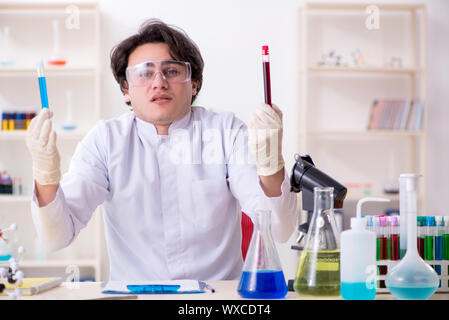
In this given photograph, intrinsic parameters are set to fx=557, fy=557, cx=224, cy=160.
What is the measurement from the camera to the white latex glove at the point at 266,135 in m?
1.05

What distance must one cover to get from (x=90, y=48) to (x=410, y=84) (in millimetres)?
1807

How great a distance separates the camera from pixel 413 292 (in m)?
0.90

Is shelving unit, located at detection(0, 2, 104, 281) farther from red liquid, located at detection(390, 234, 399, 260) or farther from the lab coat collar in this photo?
red liquid, located at detection(390, 234, 399, 260)

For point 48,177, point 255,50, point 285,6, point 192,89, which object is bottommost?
point 48,177

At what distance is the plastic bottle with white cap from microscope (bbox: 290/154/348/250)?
0.35 feet

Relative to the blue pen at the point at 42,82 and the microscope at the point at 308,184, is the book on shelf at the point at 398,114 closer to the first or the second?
the microscope at the point at 308,184

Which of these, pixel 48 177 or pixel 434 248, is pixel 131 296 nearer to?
pixel 48 177

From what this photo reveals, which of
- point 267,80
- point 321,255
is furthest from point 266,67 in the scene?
point 321,255

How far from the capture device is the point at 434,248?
1.00 metres

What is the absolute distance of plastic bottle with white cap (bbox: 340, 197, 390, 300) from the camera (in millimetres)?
887

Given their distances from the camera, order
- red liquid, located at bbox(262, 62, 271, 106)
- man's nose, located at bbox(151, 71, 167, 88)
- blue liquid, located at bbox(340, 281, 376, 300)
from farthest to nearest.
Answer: man's nose, located at bbox(151, 71, 167, 88)
red liquid, located at bbox(262, 62, 271, 106)
blue liquid, located at bbox(340, 281, 376, 300)

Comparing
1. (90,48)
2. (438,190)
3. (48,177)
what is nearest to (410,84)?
(438,190)

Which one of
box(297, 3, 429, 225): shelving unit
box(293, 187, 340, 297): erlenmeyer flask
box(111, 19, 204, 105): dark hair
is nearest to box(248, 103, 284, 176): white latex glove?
box(293, 187, 340, 297): erlenmeyer flask
